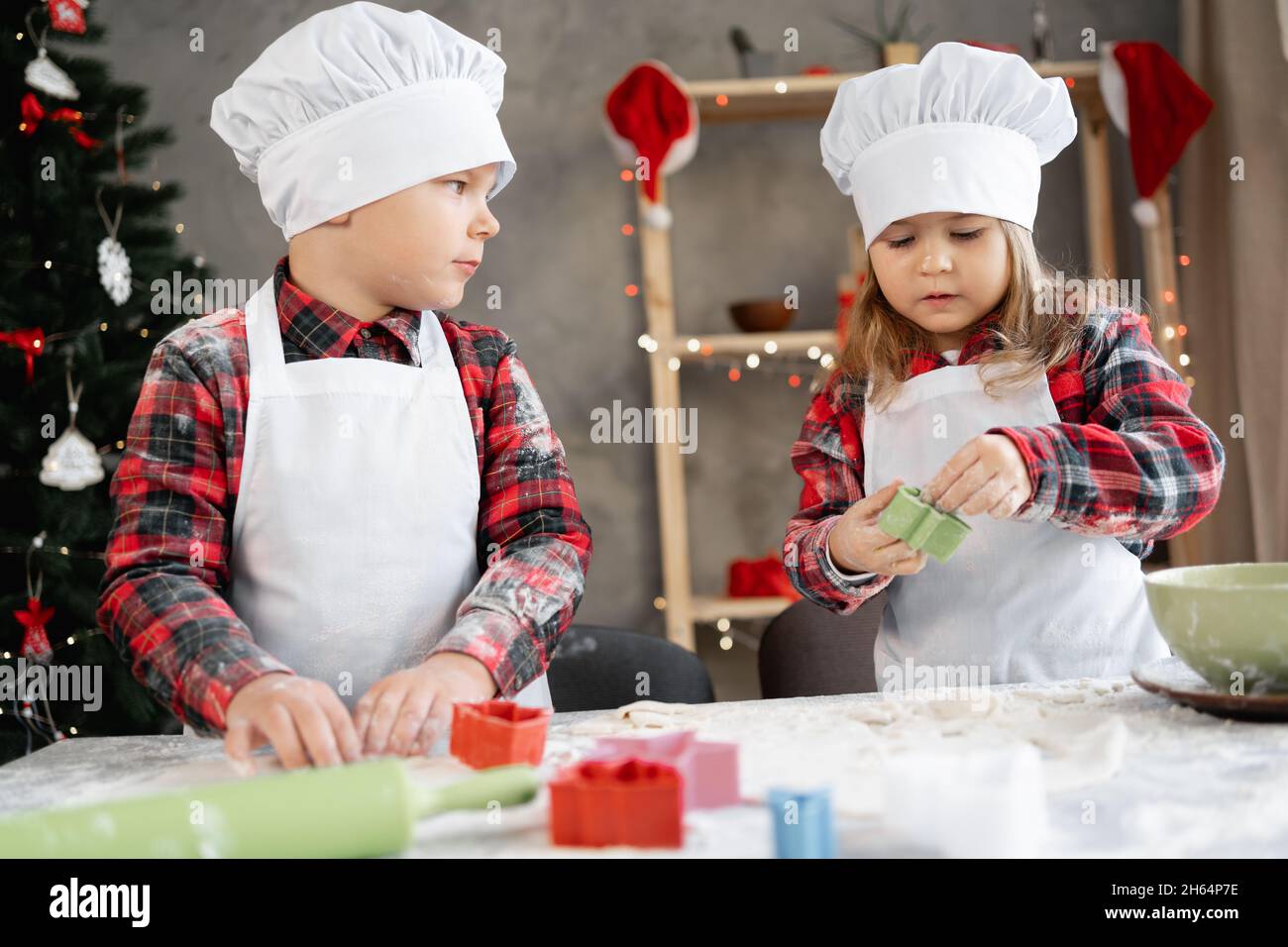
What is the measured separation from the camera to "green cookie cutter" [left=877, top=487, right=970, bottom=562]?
985 mm

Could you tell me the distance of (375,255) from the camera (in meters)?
1.20

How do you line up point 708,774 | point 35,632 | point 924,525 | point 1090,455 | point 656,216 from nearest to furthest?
point 708,774 → point 924,525 → point 1090,455 → point 35,632 → point 656,216

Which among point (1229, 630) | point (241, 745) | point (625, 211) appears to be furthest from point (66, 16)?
point (1229, 630)

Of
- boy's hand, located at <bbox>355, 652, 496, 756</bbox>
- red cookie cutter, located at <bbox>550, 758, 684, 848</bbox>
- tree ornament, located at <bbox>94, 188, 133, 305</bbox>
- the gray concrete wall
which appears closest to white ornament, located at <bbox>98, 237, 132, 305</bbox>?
tree ornament, located at <bbox>94, 188, 133, 305</bbox>

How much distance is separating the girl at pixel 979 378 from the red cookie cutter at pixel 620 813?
0.59 metres

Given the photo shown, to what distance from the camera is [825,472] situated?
141 centimetres

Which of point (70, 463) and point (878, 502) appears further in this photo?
point (70, 463)

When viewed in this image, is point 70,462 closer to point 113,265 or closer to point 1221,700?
point 113,265

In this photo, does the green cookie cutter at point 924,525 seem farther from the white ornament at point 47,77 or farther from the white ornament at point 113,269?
the white ornament at point 47,77

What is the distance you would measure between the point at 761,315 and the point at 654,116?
1.69ft

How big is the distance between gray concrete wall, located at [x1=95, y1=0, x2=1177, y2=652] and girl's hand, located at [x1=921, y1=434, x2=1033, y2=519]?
1906 millimetres
